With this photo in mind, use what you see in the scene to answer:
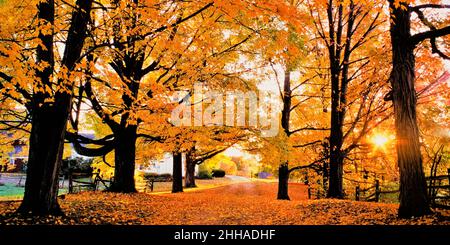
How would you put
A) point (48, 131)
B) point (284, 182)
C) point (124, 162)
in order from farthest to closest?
point (284, 182) → point (124, 162) → point (48, 131)

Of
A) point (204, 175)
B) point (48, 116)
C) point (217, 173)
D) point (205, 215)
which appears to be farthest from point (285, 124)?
point (217, 173)

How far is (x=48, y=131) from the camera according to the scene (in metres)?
7.80

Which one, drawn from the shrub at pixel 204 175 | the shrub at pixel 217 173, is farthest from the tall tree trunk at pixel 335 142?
the shrub at pixel 217 173

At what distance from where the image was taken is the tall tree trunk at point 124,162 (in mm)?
15086

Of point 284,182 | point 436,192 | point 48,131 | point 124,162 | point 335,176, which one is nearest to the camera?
point 48,131

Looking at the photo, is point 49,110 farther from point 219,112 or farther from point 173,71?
point 219,112

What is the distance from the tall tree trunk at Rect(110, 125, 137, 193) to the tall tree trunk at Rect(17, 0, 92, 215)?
705 cm

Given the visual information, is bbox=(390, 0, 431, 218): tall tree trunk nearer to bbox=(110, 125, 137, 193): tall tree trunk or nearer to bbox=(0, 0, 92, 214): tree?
bbox=(0, 0, 92, 214): tree

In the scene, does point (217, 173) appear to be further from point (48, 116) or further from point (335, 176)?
point (48, 116)

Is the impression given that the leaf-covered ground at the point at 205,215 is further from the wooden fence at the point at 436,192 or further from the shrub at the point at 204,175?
the shrub at the point at 204,175

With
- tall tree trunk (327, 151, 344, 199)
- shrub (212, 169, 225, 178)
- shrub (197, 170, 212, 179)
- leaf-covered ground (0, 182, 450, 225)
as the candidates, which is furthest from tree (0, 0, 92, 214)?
shrub (212, 169, 225, 178)

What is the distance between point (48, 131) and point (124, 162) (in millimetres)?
7551

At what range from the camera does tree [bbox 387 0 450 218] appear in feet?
25.4
